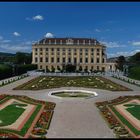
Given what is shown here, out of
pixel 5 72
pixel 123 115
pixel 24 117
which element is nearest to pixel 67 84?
pixel 5 72

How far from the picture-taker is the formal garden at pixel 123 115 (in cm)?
1268

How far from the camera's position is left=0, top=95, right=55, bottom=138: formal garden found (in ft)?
40.4

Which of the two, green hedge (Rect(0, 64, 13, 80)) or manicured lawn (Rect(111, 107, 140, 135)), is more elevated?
green hedge (Rect(0, 64, 13, 80))

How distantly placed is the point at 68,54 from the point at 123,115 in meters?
78.0

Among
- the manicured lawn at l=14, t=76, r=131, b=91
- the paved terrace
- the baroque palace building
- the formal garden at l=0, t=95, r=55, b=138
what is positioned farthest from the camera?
the baroque palace building

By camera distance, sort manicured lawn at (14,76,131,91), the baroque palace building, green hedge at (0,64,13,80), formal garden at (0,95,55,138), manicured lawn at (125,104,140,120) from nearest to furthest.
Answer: formal garden at (0,95,55,138), manicured lawn at (125,104,140,120), manicured lawn at (14,76,131,91), green hedge at (0,64,13,80), the baroque palace building

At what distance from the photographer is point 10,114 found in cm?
1645

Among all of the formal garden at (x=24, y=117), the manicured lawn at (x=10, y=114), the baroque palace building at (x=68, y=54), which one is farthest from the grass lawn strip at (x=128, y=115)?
the baroque palace building at (x=68, y=54)

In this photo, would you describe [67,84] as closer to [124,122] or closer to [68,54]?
[124,122]

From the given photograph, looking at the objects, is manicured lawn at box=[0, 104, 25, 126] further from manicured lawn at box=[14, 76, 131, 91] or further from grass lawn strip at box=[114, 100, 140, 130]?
manicured lawn at box=[14, 76, 131, 91]

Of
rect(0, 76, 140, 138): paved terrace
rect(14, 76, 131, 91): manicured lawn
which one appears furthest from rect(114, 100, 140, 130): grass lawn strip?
rect(14, 76, 131, 91): manicured lawn

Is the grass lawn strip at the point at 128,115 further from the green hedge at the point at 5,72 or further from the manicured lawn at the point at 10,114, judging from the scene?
the green hedge at the point at 5,72

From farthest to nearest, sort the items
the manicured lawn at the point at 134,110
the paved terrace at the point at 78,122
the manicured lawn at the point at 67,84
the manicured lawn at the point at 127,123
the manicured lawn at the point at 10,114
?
1. the manicured lawn at the point at 67,84
2. the manicured lawn at the point at 134,110
3. the manicured lawn at the point at 10,114
4. the manicured lawn at the point at 127,123
5. the paved terrace at the point at 78,122

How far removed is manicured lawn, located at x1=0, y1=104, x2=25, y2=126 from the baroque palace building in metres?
74.0
